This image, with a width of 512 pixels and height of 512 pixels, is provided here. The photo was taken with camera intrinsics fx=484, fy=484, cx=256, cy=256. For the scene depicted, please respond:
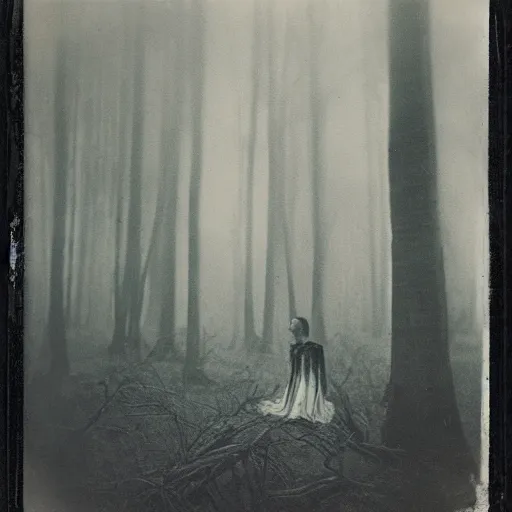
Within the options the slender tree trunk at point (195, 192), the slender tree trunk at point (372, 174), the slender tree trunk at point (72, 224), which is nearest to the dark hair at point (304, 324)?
the slender tree trunk at point (372, 174)

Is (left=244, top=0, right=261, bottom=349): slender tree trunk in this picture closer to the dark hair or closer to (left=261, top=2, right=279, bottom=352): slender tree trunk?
(left=261, top=2, right=279, bottom=352): slender tree trunk

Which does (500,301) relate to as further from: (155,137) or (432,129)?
(155,137)

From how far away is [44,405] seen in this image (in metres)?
1.65

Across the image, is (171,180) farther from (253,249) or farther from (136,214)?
(253,249)

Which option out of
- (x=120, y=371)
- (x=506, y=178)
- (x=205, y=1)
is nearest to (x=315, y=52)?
(x=205, y=1)

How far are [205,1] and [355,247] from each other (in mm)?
966

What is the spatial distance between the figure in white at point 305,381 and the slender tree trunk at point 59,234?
2.50 feet

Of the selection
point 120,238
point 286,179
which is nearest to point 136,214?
point 120,238

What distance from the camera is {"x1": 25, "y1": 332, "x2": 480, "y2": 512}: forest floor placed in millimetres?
1608

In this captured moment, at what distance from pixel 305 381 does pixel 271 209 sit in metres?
0.58

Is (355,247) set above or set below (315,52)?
below

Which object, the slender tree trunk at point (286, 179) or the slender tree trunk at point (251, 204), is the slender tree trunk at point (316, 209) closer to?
the slender tree trunk at point (286, 179)

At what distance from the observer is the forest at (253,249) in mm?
1601

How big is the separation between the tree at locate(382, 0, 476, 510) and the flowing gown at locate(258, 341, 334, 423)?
0.22 metres
